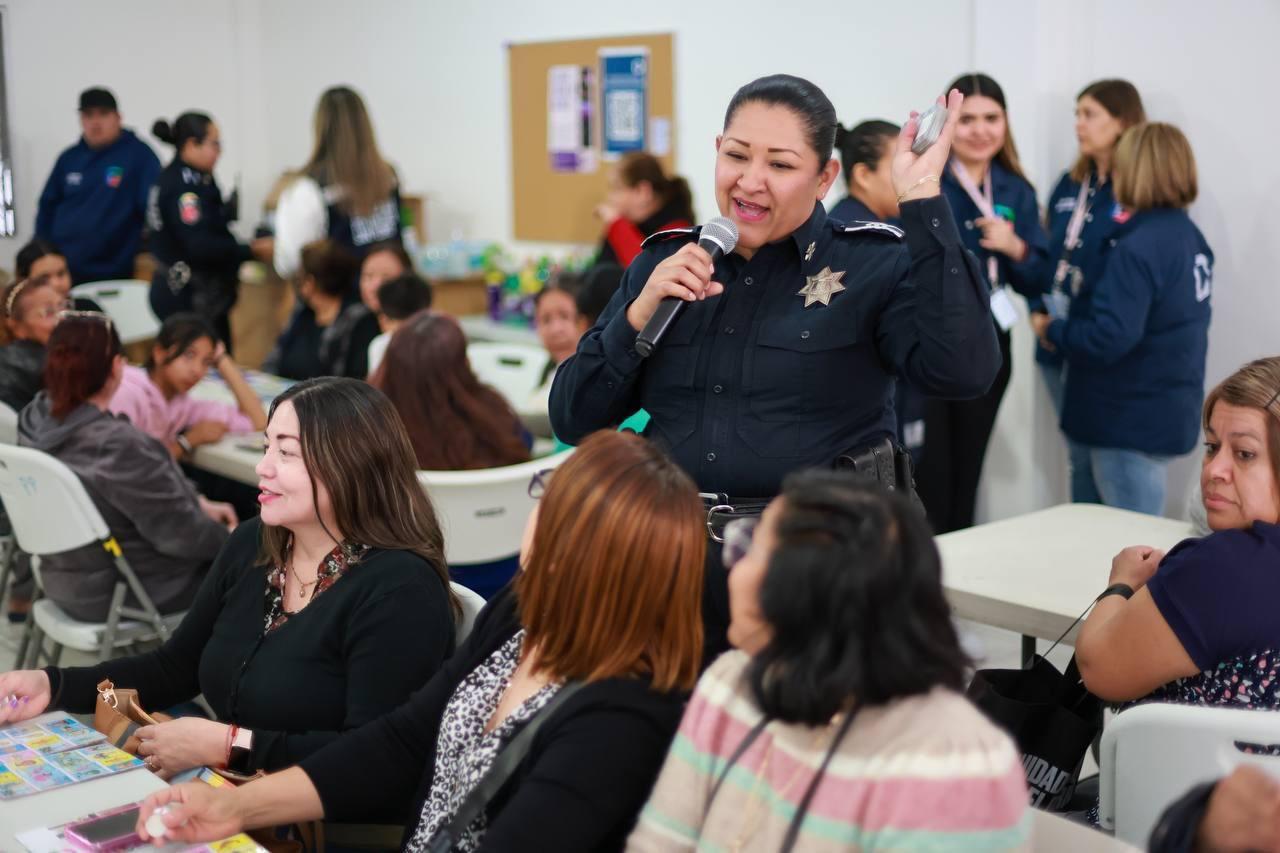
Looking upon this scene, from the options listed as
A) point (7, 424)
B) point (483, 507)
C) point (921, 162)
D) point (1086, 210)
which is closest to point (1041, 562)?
point (921, 162)

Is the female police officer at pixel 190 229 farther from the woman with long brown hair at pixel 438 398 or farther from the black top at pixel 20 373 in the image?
the woman with long brown hair at pixel 438 398

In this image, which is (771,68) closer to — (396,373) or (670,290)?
(396,373)

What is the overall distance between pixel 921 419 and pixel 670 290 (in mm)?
2599

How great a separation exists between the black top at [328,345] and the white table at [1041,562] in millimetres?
2664

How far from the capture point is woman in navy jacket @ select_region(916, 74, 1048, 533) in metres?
4.20

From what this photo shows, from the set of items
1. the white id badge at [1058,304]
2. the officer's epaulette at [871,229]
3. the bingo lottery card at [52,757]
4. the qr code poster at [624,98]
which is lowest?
the bingo lottery card at [52,757]

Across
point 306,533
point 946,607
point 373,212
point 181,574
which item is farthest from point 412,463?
point 373,212

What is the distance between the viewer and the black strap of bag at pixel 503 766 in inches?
58.6

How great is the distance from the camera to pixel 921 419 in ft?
14.2

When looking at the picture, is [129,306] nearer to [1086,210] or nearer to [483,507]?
[483,507]

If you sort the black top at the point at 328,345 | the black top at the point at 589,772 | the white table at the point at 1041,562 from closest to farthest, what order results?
1. the black top at the point at 589,772
2. the white table at the point at 1041,562
3. the black top at the point at 328,345

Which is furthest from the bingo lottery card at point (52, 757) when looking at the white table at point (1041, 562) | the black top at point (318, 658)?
the white table at point (1041, 562)

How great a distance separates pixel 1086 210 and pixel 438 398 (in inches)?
90.8

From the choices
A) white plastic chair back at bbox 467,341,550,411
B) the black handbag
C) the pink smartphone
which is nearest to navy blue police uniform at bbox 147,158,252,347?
white plastic chair back at bbox 467,341,550,411
